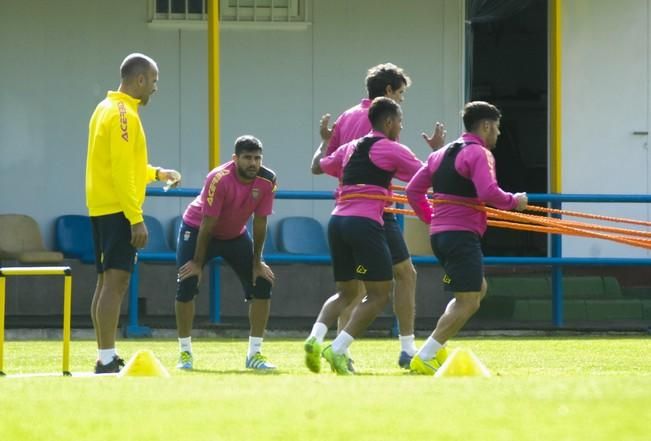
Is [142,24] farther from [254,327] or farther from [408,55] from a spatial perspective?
[254,327]

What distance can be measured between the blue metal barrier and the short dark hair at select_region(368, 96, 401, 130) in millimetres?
5263

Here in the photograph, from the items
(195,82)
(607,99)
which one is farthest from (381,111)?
(607,99)

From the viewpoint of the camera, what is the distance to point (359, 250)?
10.9m

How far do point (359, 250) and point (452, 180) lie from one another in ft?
2.38

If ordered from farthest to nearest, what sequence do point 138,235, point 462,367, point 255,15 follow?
point 255,15, point 138,235, point 462,367

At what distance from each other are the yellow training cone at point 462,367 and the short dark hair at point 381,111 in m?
1.80

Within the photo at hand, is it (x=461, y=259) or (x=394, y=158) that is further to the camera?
(x=394, y=158)

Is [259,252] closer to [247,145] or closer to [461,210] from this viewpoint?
[247,145]

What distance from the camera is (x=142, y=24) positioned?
734 inches

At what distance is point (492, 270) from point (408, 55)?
101 inches

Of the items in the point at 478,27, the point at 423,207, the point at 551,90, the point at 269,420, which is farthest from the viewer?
the point at 478,27

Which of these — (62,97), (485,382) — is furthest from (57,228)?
(485,382)

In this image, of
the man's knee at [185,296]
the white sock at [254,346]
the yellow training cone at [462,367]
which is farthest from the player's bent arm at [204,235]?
the yellow training cone at [462,367]

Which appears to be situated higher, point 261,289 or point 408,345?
point 261,289
